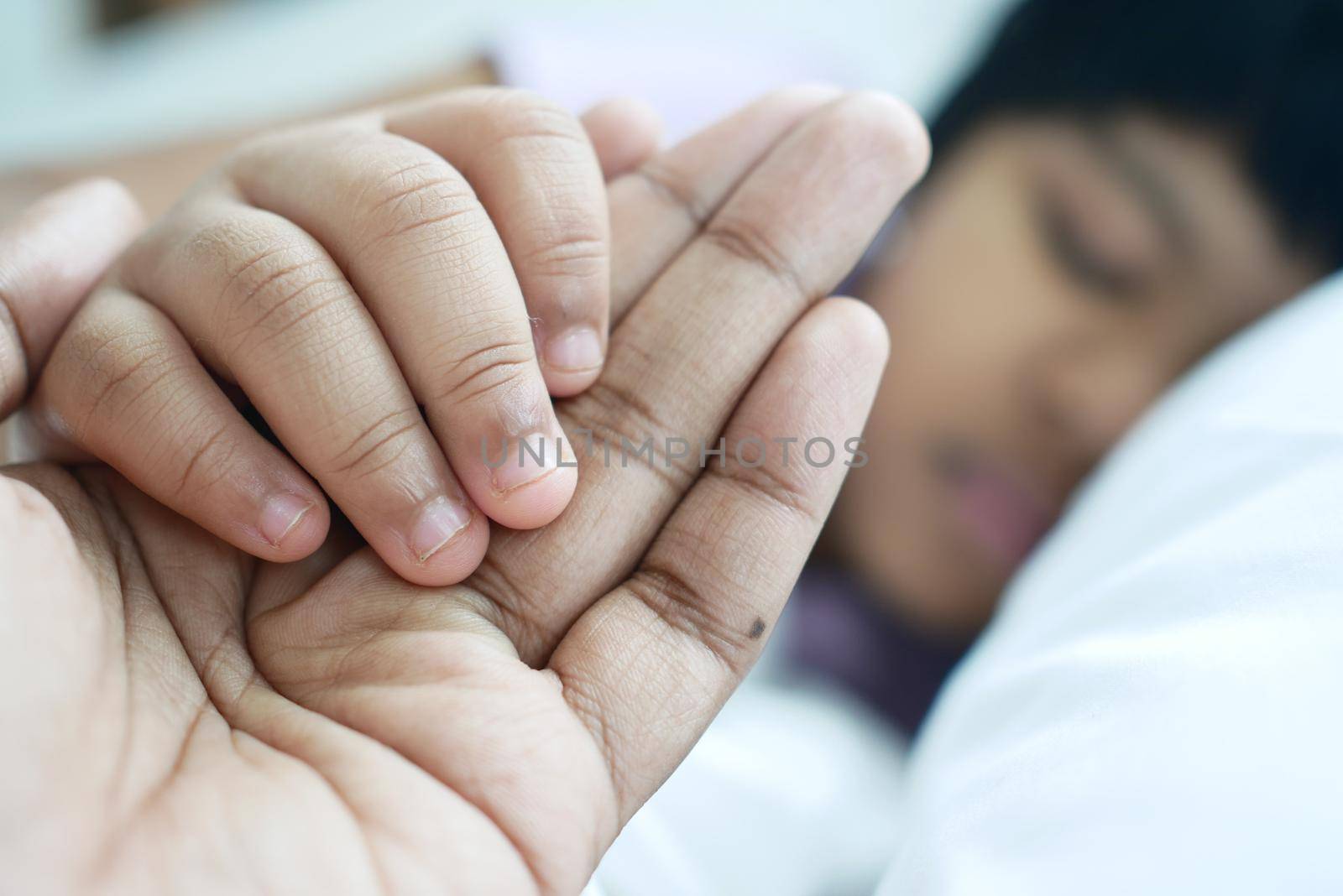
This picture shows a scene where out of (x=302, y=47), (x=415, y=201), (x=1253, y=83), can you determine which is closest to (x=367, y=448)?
(x=415, y=201)

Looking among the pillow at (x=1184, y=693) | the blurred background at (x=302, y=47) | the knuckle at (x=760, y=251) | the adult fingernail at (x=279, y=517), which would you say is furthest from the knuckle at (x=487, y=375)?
the blurred background at (x=302, y=47)

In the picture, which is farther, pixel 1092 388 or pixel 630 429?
pixel 1092 388

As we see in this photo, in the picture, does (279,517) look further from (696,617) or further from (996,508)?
(996,508)

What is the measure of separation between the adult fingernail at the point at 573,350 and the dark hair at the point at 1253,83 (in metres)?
0.85

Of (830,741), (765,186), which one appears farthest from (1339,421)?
(830,741)

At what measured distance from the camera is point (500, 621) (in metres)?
0.58

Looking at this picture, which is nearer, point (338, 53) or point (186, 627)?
point (186, 627)

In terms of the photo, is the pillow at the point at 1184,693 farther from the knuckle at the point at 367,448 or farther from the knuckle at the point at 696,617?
the knuckle at the point at 367,448

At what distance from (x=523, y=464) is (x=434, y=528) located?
0.07 metres

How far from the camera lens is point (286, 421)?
55cm

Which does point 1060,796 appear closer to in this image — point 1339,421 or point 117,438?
point 1339,421

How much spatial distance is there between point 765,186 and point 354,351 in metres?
0.34

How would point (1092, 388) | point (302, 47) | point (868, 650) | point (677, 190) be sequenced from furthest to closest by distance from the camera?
1. point (302, 47)
2. point (868, 650)
3. point (1092, 388)
4. point (677, 190)

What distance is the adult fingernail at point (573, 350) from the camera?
0.60 meters
